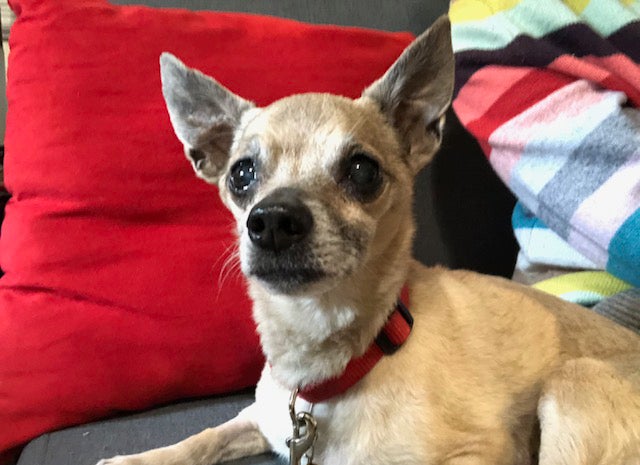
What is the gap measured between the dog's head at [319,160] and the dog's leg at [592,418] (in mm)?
400

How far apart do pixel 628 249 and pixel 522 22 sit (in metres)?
0.69

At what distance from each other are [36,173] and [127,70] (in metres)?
0.30

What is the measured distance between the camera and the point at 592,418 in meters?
1.04

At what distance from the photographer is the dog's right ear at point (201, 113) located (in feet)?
3.81

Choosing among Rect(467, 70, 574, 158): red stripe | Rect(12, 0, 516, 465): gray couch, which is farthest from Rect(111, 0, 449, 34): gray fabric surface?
Rect(467, 70, 574, 158): red stripe

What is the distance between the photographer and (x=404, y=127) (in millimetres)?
1204

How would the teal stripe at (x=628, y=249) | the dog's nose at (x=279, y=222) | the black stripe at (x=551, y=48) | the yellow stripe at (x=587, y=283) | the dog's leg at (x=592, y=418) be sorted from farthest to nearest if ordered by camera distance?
the black stripe at (x=551, y=48) < the yellow stripe at (x=587, y=283) < the teal stripe at (x=628, y=249) < the dog's leg at (x=592, y=418) < the dog's nose at (x=279, y=222)

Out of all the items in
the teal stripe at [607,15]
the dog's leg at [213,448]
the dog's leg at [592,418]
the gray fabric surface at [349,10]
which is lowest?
the dog's leg at [213,448]

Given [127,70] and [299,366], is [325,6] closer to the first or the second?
[127,70]

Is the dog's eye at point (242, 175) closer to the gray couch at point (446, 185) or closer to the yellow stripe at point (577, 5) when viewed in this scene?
the gray couch at point (446, 185)

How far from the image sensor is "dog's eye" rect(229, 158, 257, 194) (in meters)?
1.09

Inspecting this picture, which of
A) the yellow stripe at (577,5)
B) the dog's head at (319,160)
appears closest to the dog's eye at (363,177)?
the dog's head at (319,160)

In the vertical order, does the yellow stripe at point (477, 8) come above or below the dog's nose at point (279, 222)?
above

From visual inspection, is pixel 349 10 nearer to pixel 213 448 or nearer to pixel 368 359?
pixel 368 359
